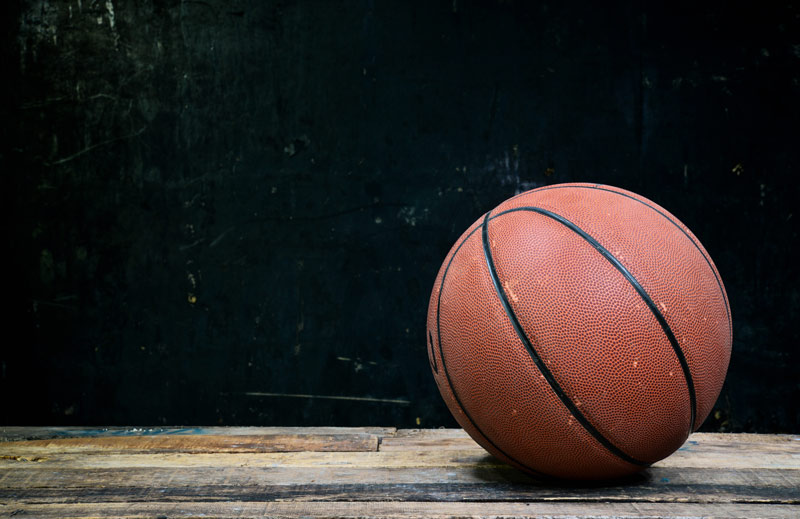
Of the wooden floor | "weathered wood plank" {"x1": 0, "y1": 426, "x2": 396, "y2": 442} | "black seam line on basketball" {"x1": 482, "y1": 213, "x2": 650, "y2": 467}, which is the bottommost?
"weathered wood plank" {"x1": 0, "y1": 426, "x2": 396, "y2": 442}

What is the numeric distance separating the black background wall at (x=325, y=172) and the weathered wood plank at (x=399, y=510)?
1.22 meters

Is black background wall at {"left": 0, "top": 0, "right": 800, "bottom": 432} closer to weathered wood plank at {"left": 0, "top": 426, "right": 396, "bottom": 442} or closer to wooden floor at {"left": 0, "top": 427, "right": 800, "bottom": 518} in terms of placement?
weathered wood plank at {"left": 0, "top": 426, "right": 396, "bottom": 442}

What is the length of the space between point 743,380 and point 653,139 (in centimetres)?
110

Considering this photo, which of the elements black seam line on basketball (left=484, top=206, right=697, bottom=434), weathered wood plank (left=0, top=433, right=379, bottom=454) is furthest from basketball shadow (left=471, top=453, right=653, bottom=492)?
weathered wood plank (left=0, top=433, right=379, bottom=454)

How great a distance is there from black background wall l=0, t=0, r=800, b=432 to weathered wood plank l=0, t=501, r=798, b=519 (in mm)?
1222

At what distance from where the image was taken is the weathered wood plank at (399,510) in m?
1.54

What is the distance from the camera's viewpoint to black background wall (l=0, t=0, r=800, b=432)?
9.28 ft

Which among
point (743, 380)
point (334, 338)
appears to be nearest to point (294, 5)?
point (334, 338)

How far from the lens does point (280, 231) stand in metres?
2.85

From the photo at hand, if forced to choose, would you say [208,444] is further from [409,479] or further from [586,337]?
[586,337]

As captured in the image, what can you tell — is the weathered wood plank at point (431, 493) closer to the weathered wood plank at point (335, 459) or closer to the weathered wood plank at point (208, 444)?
the weathered wood plank at point (335, 459)

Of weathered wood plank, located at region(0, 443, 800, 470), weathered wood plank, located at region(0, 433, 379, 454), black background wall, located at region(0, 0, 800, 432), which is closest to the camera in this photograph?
weathered wood plank, located at region(0, 443, 800, 470)

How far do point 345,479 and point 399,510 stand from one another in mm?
284

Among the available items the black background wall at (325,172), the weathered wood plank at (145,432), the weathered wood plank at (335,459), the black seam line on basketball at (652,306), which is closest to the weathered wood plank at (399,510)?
the black seam line on basketball at (652,306)
